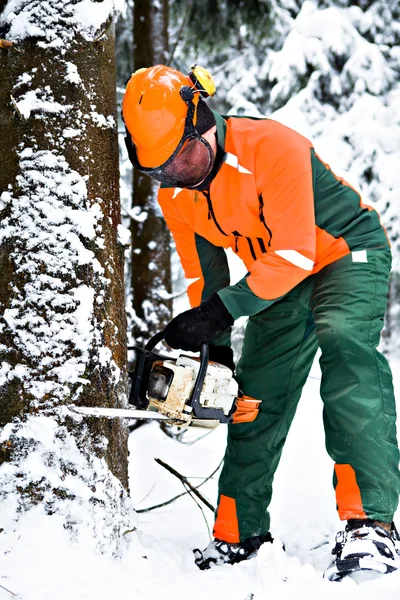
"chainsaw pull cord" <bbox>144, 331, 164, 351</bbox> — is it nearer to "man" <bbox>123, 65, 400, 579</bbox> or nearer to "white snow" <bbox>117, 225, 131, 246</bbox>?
"man" <bbox>123, 65, 400, 579</bbox>

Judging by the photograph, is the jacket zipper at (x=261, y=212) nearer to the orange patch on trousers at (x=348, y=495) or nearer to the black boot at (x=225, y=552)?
the orange patch on trousers at (x=348, y=495)

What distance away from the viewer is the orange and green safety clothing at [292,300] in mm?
2115

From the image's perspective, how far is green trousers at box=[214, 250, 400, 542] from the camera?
6.84 feet

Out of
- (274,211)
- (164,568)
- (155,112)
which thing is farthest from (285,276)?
(164,568)

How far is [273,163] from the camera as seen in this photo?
2211 mm

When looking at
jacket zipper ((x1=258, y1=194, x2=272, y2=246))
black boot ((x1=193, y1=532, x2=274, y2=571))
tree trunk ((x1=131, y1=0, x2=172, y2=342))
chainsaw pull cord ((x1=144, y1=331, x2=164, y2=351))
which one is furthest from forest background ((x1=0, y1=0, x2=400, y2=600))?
tree trunk ((x1=131, y1=0, x2=172, y2=342))

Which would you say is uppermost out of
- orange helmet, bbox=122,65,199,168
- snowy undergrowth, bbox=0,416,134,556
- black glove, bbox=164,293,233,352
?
orange helmet, bbox=122,65,199,168

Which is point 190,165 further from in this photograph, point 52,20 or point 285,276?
point 52,20

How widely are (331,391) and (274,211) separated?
27.9 inches

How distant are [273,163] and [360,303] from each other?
632mm

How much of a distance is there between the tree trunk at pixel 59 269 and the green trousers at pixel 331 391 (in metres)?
0.79

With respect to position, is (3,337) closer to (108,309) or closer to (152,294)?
(108,309)

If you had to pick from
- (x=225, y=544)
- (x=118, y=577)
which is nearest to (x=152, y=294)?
(x=225, y=544)

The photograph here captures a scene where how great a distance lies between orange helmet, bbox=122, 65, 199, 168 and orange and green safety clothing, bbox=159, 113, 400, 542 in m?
0.24
